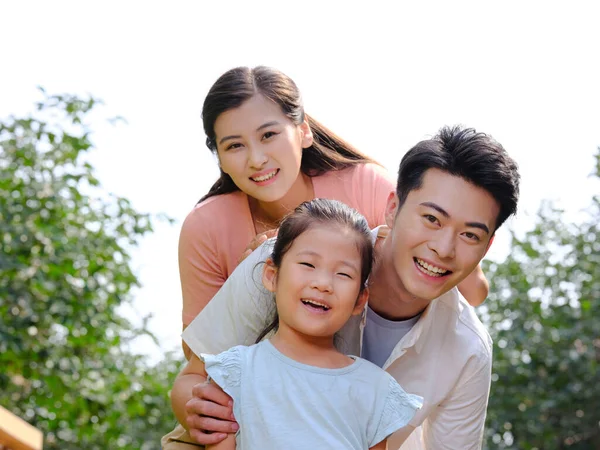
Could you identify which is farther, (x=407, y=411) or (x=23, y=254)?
(x=23, y=254)

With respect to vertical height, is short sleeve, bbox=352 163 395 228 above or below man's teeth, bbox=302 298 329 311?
above

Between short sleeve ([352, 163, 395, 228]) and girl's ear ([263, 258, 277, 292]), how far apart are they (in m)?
0.69

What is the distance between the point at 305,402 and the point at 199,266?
2.82ft

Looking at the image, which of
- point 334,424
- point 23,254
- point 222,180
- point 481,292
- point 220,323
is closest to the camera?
point 334,424

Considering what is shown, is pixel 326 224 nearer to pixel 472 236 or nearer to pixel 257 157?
pixel 472 236

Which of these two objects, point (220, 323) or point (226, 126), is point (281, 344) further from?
point (226, 126)

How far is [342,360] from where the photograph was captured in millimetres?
2615

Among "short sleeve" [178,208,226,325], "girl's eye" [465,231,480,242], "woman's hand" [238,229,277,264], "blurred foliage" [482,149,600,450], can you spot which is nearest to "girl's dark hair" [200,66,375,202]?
"short sleeve" [178,208,226,325]

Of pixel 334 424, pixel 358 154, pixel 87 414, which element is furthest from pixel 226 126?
pixel 87 414

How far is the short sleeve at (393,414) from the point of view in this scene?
8.30 feet

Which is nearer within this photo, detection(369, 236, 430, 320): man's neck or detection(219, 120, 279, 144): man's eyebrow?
detection(369, 236, 430, 320): man's neck

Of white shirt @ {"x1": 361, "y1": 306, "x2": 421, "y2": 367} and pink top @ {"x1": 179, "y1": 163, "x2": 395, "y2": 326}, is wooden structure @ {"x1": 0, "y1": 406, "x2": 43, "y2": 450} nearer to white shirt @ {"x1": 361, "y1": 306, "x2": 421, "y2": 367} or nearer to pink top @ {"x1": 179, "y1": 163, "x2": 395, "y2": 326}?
Answer: pink top @ {"x1": 179, "y1": 163, "x2": 395, "y2": 326}

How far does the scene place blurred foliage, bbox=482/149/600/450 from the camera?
18.0 feet

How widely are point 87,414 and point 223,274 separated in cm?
303
